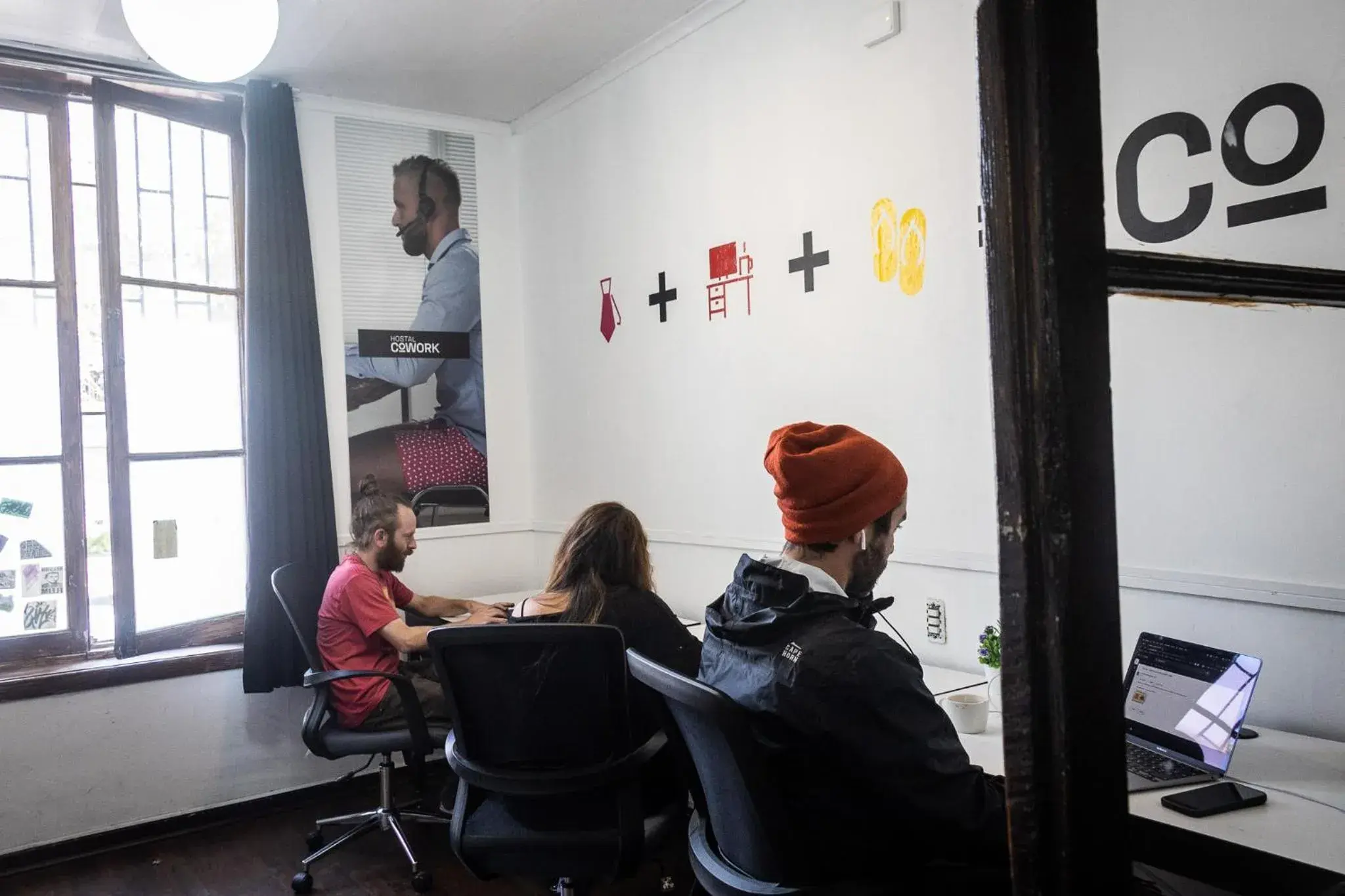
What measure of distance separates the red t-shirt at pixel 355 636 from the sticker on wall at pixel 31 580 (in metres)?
1.21

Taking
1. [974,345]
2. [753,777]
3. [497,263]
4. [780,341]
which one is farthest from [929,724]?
[497,263]

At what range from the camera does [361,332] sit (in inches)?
163

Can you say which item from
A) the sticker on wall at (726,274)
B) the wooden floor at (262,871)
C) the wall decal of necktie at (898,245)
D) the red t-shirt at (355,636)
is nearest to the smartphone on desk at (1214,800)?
the wall decal of necktie at (898,245)

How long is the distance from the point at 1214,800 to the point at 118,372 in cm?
379

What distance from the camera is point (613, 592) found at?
2.40 meters

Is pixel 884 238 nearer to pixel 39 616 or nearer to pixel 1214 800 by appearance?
pixel 1214 800

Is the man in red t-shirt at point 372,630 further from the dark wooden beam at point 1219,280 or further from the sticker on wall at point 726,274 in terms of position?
the dark wooden beam at point 1219,280

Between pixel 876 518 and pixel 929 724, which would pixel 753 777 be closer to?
pixel 929 724

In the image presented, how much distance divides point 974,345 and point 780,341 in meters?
0.77

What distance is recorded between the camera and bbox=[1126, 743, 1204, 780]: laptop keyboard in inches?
65.0

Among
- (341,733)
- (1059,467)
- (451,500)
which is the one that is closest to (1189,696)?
(1059,467)

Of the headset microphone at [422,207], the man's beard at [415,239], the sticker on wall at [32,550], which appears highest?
the headset microphone at [422,207]

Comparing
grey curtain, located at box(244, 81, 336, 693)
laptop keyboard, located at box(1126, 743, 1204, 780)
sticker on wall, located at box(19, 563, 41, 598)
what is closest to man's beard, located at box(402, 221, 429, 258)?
grey curtain, located at box(244, 81, 336, 693)

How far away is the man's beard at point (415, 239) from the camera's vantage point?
4277mm
